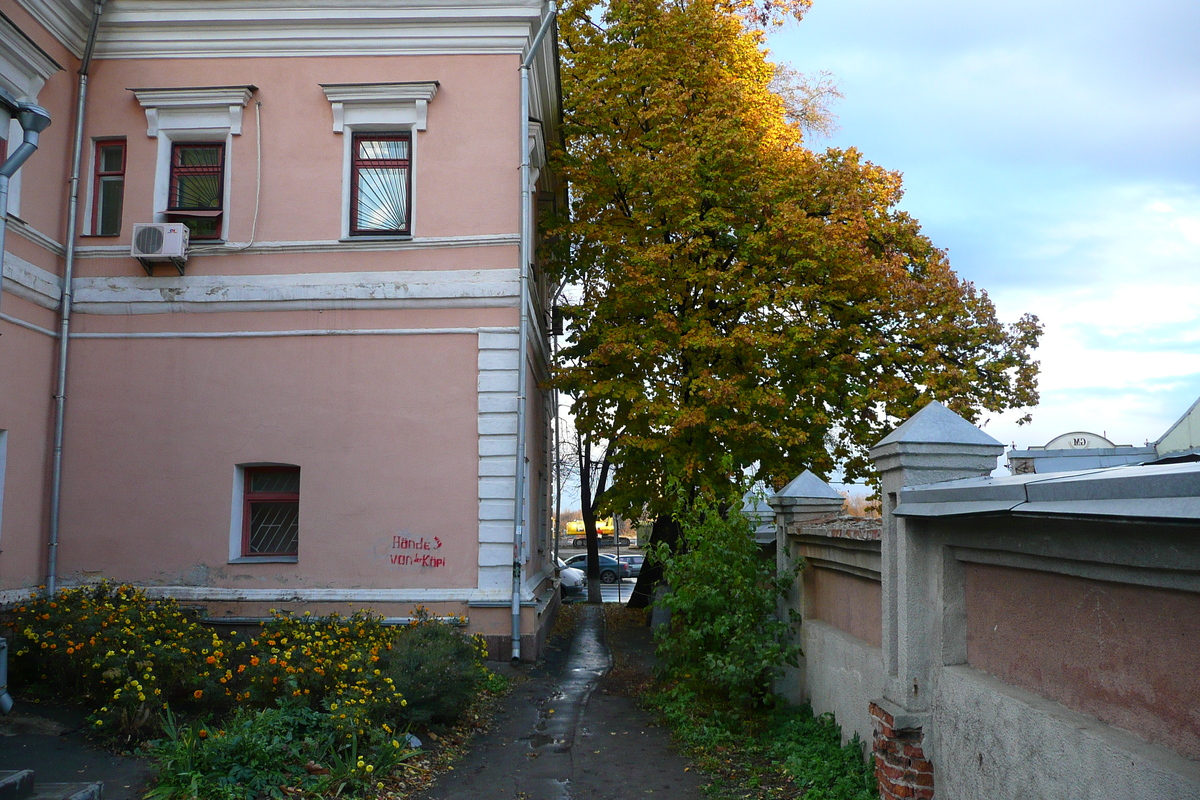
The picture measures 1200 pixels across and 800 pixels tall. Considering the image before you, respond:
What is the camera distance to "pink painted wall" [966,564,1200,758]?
3625 millimetres

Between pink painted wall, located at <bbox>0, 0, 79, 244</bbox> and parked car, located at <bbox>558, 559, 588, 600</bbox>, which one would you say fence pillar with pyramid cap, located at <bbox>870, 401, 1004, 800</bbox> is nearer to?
A: pink painted wall, located at <bbox>0, 0, 79, 244</bbox>

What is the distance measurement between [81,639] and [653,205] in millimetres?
10659

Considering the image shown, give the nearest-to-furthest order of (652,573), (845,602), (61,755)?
(61,755) → (845,602) → (652,573)

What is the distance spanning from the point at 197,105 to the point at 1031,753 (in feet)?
41.7

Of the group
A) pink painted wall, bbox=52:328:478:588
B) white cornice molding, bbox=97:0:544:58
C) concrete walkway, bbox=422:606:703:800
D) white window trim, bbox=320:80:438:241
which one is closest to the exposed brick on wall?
concrete walkway, bbox=422:606:703:800

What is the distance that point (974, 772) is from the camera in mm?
5242

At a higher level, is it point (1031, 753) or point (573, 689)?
point (1031, 753)

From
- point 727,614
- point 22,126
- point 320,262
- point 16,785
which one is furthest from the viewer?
point 320,262

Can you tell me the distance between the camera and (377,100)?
12.8 metres

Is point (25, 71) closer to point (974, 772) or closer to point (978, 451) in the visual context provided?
point (978, 451)

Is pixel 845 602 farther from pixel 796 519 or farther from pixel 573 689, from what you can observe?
pixel 573 689

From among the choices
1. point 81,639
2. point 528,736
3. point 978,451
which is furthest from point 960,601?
point 81,639

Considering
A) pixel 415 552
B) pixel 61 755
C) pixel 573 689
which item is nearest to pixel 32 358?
pixel 415 552

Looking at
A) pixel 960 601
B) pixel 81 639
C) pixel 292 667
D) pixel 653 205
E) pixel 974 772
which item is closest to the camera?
pixel 974 772
